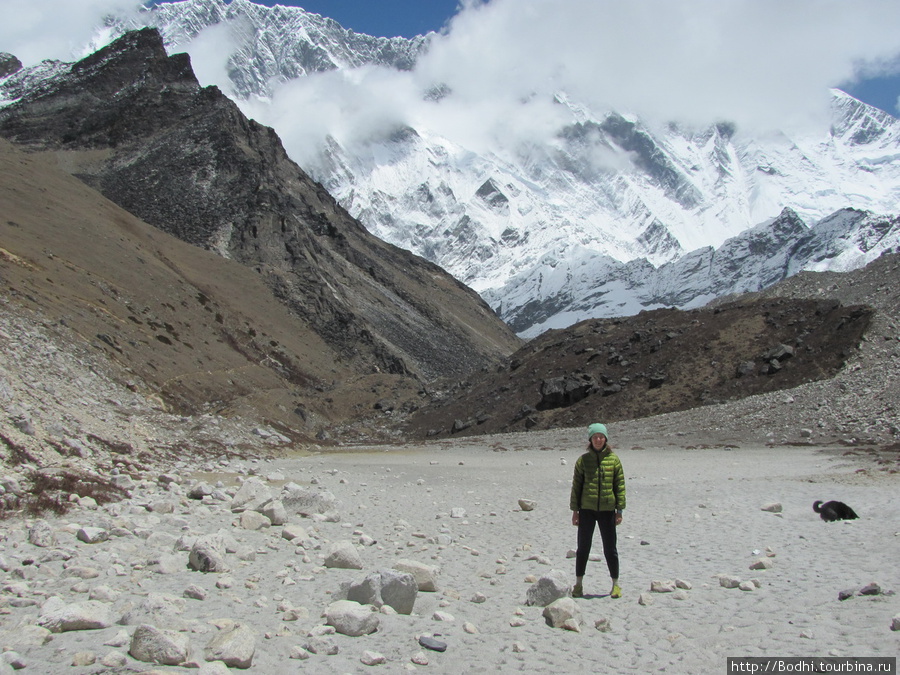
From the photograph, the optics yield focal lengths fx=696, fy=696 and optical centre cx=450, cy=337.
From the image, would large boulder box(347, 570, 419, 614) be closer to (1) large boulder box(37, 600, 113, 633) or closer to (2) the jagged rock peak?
(1) large boulder box(37, 600, 113, 633)

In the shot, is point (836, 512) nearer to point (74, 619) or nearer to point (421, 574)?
point (421, 574)

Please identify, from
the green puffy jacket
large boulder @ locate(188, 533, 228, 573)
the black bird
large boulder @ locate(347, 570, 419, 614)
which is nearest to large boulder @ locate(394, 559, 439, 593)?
large boulder @ locate(347, 570, 419, 614)

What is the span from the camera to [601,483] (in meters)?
8.88

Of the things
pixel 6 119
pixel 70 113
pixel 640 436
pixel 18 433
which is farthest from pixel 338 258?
pixel 18 433

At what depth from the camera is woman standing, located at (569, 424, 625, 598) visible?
884 centimetres

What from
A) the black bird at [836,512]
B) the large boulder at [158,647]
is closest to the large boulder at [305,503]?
A: the large boulder at [158,647]

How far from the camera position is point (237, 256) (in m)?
85.6

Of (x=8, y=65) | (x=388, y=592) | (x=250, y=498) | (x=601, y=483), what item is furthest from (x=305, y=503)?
(x=8, y=65)

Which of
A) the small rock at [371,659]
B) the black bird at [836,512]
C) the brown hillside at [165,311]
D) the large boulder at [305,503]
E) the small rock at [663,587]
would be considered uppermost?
the brown hillside at [165,311]

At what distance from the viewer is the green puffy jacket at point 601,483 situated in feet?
29.1

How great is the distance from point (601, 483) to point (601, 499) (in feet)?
0.68

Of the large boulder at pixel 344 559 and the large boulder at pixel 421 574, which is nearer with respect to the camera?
the large boulder at pixel 421 574

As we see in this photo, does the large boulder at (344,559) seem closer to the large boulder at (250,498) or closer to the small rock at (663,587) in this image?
the large boulder at (250,498)

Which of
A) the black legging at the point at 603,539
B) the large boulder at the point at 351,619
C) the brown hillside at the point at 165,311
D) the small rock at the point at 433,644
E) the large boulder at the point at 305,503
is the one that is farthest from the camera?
the brown hillside at the point at 165,311
